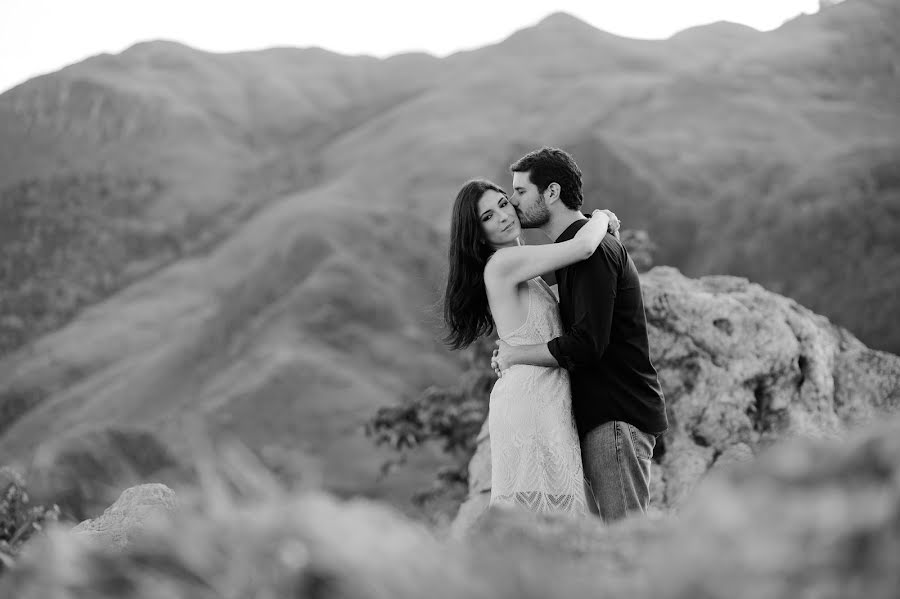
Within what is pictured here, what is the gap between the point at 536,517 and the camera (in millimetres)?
2043

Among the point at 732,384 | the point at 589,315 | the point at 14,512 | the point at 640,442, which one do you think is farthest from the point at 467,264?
the point at 14,512

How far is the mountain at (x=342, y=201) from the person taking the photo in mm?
26391

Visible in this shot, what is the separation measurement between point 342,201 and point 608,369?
3524 cm

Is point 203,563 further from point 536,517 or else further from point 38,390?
point 38,390

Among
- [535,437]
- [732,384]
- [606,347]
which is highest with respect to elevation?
[606,347]

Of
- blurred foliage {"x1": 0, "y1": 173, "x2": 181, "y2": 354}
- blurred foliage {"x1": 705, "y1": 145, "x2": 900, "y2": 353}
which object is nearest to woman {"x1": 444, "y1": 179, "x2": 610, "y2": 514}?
blurred foliage {"x1": 705, "y1": 145, "x2": 900, "y2": 353}

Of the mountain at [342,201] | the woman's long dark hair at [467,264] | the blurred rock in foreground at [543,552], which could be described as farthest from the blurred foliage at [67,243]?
the blurred rock in foreground at [543,552]

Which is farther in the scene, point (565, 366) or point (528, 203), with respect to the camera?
point (528, 203)

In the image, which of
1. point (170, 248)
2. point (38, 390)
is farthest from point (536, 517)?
point (170, 248)

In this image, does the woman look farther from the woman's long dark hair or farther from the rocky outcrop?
the rocky outcrop

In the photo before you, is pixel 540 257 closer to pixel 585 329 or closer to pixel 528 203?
pixel 585 329

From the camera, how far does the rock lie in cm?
398

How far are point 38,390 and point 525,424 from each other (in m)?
33.5

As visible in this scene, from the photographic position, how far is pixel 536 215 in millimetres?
4273
